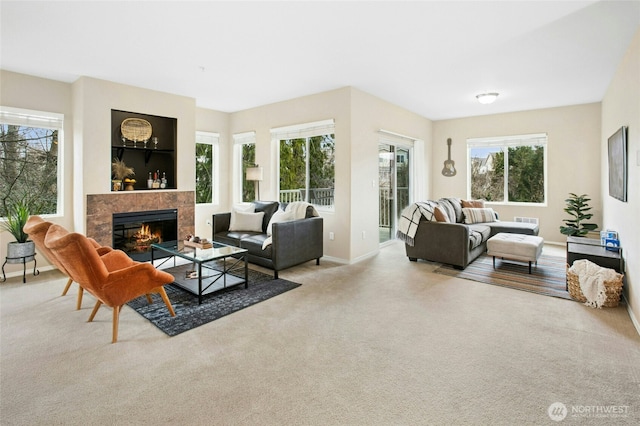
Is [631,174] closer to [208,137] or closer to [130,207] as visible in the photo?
[130,207]

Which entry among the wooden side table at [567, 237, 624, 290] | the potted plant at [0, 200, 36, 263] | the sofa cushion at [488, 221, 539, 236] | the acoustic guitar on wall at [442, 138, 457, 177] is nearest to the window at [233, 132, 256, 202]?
the potted plant at [0, 200, 36, 263]

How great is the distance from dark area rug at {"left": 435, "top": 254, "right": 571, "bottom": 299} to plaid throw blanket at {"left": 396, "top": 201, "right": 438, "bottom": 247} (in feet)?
2.10

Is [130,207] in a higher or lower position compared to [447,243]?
higher

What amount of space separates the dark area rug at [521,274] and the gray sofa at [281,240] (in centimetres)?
178

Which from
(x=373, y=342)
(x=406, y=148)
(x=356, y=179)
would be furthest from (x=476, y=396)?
(x=406, y=148)

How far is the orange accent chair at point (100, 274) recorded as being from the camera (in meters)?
2.38

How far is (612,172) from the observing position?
3951 millimetres

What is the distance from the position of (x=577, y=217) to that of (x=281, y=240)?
5202 mm

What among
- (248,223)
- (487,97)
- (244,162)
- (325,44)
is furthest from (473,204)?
(244,162)

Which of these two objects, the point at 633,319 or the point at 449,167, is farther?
the point at 449,167

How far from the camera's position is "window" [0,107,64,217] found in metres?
4.24

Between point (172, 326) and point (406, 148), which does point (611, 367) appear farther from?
point (406, 148)

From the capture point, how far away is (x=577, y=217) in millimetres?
5660

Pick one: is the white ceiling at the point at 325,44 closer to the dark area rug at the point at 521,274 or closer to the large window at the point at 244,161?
the large window at the point at 244,161
